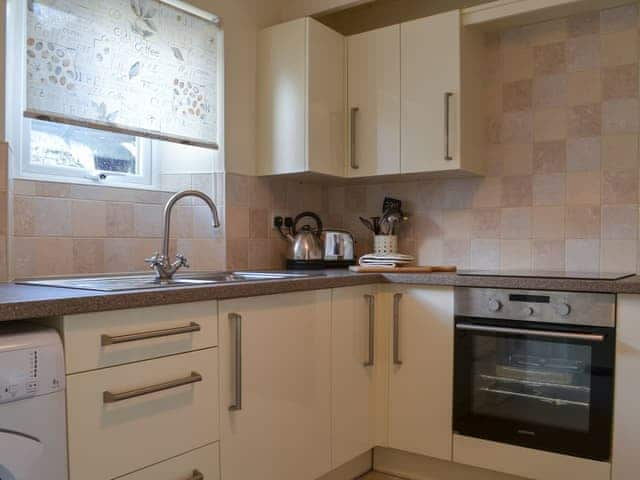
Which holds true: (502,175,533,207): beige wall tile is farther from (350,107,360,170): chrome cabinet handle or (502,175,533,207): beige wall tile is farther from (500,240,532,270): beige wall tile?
(350,107,360,170): chrome cabinet handle

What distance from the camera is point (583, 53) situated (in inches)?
97.3

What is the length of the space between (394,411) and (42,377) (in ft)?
4.86

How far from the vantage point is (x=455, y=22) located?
246cm

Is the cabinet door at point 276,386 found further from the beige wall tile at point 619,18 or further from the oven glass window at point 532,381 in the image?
the beige wall tile at point 619,18

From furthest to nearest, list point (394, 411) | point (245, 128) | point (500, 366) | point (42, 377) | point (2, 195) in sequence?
point (245, 128) < point (394, 411) < point (500, 366) < point (2, 195) < point (42, 377)

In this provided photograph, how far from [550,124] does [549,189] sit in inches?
11.3

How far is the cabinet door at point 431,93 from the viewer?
247cm

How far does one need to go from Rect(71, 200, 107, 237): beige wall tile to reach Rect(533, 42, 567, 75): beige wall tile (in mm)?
1960

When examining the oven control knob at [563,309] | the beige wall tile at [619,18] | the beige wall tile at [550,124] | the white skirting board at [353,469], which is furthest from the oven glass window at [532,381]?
the beige wall tile at [619,18]

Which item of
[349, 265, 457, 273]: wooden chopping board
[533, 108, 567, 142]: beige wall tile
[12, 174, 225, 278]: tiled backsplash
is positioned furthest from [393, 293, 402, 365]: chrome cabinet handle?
[533, 108, 567, 142]: beige wall tile

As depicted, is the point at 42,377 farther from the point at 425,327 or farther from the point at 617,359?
the point at 617,359

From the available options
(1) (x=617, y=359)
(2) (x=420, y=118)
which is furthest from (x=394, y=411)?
(2) (x=420, y=118)

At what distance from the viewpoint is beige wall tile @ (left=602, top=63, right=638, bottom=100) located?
7.76ft

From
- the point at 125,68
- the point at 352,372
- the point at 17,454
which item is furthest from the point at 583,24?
the point at 17,454
